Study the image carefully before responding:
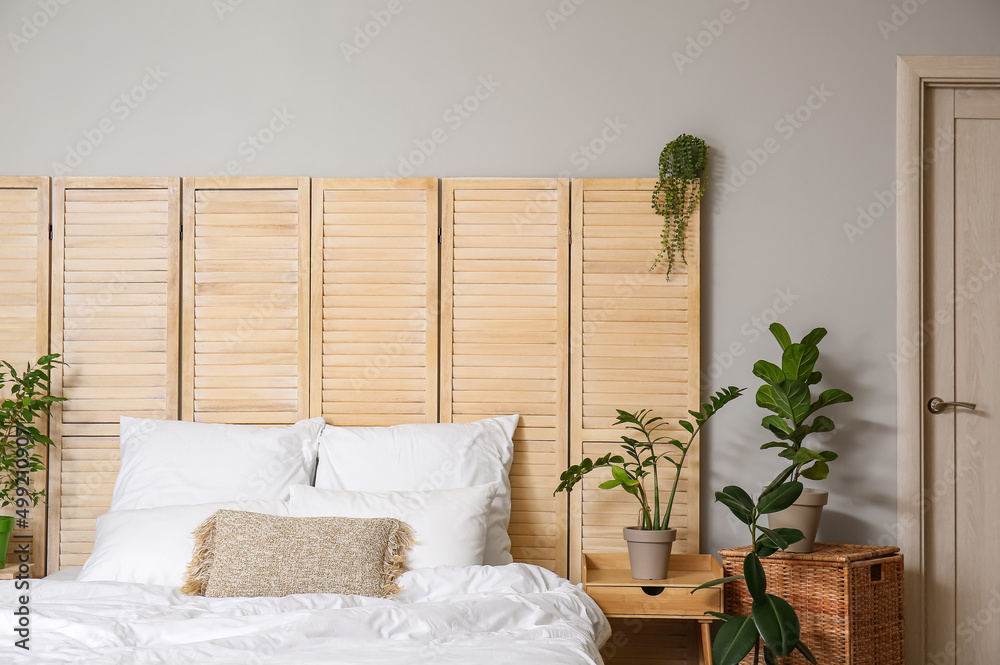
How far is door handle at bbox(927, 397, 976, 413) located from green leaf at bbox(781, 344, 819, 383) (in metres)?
0.61

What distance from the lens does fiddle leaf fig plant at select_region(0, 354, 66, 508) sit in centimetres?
251

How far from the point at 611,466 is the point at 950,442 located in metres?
1.27

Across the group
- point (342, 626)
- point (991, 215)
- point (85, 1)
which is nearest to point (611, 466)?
point (342, 626)

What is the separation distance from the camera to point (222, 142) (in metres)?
2.74

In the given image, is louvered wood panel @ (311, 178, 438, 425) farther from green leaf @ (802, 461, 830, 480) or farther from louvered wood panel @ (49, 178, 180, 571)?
green leaf @ (802, 461, 830, 480)

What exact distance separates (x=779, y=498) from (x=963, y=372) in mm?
1067

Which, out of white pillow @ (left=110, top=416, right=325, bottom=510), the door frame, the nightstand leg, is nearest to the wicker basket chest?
the nightstand leg

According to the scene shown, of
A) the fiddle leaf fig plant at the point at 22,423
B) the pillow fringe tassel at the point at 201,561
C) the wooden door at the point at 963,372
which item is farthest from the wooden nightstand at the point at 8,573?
the wooden door at the point at 963,372

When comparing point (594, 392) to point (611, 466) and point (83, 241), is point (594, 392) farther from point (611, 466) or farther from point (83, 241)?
point (83, 241)

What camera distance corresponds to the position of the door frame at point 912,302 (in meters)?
Answer: 2.60
